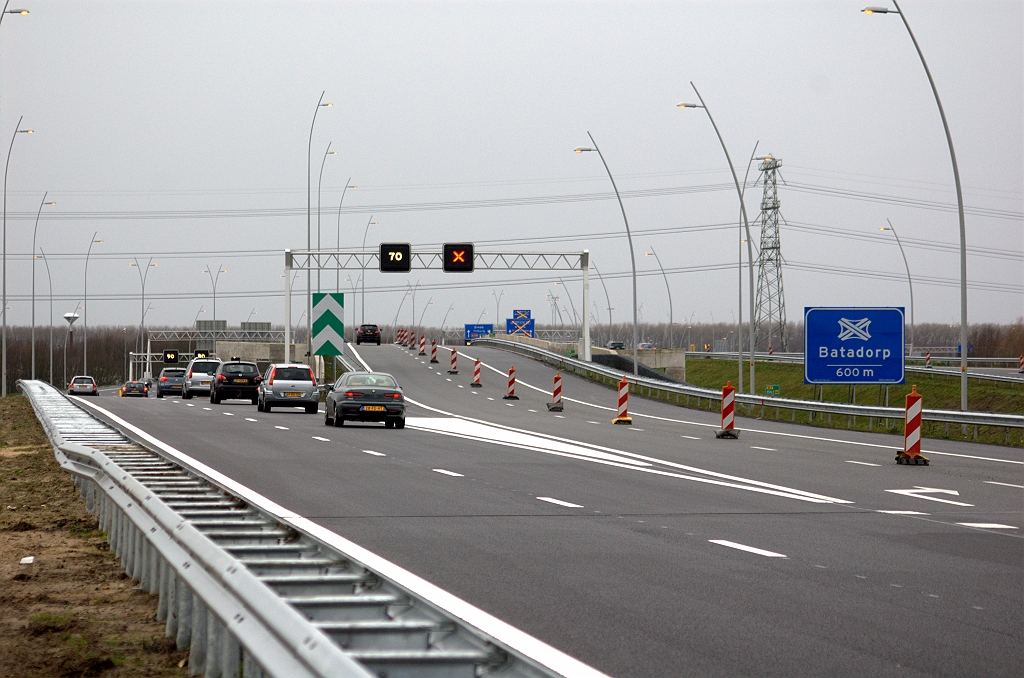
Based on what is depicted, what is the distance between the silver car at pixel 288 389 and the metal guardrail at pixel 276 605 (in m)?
30.4

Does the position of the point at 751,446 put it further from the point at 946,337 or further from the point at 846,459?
the point at 946,337

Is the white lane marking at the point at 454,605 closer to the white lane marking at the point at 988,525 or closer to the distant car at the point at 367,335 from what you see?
the white lane marking at the point at 988,525

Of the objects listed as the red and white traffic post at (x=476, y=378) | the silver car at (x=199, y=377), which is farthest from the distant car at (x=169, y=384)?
the red and white traffic post at (x=476, y=378)

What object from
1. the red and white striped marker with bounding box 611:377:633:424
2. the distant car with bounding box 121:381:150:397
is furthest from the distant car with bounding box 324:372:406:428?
the distant car with bounding box 121:381:150:397

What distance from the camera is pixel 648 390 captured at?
2062 inches

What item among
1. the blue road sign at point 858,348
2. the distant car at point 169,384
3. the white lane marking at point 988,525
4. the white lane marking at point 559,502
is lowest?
the distant car at point 169,384

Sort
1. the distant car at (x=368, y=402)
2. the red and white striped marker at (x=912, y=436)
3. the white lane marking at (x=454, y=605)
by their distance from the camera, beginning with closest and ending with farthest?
the white lane marking at (x=454, y=605) < the red and white striped marker at (x=912, y=436) < the distant car at (x=368, y=402)

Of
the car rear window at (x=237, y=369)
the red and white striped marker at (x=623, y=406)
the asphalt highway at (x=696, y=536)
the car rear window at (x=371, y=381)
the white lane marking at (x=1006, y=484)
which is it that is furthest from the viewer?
the car rear window at (x=237, y=369)

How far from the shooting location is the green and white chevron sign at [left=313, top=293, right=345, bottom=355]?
48.3 meters

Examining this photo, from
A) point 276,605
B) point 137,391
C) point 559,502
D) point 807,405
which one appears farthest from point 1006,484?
point 137,391

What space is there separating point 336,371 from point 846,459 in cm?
5121

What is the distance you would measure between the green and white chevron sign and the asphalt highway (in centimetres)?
2011

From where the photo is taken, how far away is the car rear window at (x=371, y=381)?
1270 inches

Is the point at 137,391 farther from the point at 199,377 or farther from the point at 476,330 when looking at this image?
the point at 476,330
